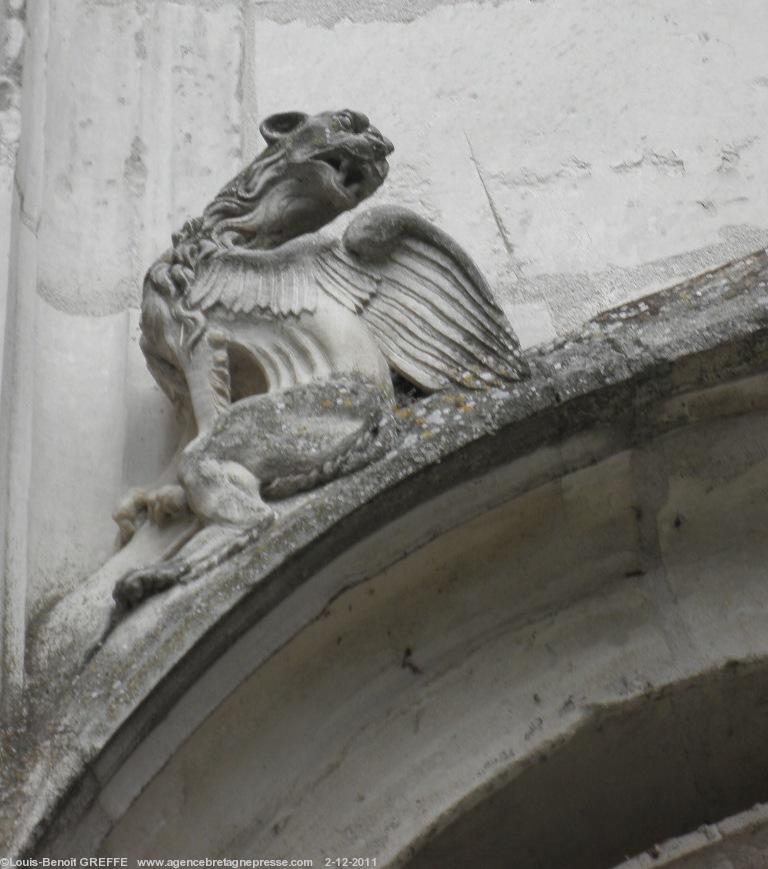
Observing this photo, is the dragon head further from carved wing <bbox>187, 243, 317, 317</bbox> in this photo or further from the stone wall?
the stone wall

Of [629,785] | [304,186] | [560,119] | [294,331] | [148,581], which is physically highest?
[560,119]

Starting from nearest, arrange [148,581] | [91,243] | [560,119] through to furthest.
Result: 1. [148,581]
2. [91,243]
3. [560,119]

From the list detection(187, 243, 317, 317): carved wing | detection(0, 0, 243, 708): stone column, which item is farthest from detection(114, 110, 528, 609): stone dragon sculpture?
detection(0, 0, 243, 708): stone column

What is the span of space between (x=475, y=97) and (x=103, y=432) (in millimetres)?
917

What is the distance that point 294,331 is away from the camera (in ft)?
7.70

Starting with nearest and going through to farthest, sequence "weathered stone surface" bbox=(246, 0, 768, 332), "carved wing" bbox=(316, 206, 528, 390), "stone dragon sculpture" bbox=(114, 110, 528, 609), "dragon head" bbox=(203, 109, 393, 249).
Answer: "stone dragon sculpture" bbox=(114, 110, 528, 609)
"carved wing" bbox=(316, 206, 528, 390)
"dragon head" bbox=(203, 109, 393, 249)
"weathered stone surface" bbox=(246, 0, 768, 332)

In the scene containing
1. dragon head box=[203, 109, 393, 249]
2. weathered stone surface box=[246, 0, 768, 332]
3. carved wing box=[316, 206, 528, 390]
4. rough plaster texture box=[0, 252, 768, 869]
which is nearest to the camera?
rough plaster texture box=[0, 252, 768, 869]

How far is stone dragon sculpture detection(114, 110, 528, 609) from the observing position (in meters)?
2.15

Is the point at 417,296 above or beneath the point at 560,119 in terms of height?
beneath

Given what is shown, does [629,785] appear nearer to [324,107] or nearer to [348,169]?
[348,169]

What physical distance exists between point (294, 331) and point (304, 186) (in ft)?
0.78

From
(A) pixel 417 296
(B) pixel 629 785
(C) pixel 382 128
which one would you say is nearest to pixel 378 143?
(A) pixel 417 296

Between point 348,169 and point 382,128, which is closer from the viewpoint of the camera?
point 348,169

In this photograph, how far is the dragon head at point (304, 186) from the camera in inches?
97.0
